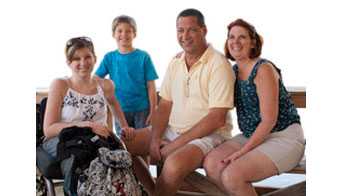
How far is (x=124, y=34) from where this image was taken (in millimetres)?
3201

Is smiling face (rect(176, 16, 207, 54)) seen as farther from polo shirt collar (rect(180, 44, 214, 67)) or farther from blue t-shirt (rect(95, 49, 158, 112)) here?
blue t-shirt (rect(95, 49, 158, 112))

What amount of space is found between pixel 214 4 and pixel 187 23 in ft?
3.15

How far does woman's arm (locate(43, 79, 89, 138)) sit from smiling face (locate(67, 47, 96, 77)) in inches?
3.9

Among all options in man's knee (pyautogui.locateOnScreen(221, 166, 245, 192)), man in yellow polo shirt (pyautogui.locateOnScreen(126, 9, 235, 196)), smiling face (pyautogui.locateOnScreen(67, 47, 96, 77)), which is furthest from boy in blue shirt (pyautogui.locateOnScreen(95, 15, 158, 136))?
man's knee (pyautogui.locateOnScreen(221, 166, 245, 192))

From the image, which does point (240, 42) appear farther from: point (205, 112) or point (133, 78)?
point (133, 78)

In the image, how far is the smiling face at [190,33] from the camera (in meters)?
2.54

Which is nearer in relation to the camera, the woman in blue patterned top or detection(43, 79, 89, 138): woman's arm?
the woman in blue patterned top

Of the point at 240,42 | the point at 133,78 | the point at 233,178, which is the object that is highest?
the point at 240,42

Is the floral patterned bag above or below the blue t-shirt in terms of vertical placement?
below

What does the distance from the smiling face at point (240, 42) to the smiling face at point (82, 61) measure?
2.29 feet

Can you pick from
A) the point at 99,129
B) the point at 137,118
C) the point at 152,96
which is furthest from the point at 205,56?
the point at 137,118

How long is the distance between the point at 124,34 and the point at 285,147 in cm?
133

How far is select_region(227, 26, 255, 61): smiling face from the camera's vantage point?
243 centimetres

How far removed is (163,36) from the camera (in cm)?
391
